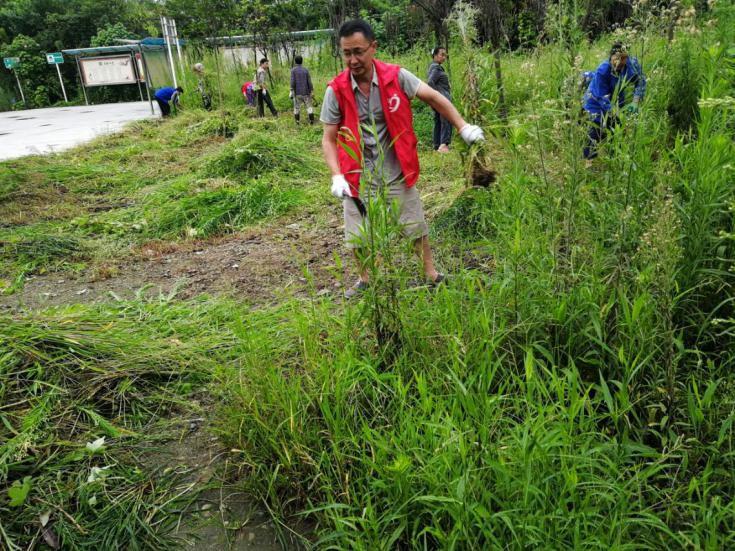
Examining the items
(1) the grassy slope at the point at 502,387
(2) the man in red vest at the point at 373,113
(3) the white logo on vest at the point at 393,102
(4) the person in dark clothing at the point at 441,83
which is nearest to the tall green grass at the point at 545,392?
(1) the grassy slope at the point at 502,387

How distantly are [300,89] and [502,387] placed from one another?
10.7 meters

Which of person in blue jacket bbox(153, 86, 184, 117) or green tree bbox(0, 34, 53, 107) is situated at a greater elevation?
green tree bbox(0, 34, 53, 107)

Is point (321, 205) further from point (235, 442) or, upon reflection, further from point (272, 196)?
point (235, 442)

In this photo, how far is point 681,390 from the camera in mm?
1938

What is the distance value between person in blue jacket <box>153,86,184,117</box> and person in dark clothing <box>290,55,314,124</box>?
5.41 meters

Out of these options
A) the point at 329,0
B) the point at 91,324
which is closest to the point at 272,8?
the point at 329,0

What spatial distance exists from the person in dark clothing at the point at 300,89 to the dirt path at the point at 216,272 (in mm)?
6751

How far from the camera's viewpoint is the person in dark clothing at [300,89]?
11.4 m

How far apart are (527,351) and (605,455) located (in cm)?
47

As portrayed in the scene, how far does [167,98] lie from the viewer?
Answer: 15242 millimetres

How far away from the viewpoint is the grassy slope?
163 centimetres

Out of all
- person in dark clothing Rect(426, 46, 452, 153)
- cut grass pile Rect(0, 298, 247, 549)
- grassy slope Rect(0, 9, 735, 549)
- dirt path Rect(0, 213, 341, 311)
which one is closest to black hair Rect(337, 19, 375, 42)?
grassy slope Rect(0, 9, 735, 549)

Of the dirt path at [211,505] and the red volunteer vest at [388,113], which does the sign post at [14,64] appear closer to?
the red volunteer vest at [388,113]

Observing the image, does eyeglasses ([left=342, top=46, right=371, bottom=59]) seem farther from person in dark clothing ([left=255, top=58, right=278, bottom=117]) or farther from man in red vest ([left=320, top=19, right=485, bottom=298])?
person in dark clothing ([left=255, top=58, right=278, bottom=117])
